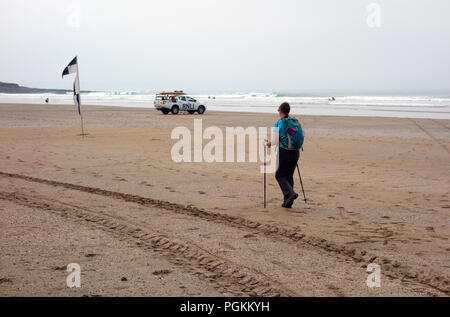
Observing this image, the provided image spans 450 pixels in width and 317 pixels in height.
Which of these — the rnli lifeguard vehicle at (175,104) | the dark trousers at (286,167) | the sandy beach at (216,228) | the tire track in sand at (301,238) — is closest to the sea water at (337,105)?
the rnli lifeguard vehicle at (175,104)

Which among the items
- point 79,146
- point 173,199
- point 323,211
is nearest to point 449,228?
point 323,211

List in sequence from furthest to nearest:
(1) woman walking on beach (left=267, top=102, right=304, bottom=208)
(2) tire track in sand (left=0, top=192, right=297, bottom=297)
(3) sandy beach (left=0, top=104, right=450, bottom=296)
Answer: (1) woman walking on beach (left=267, top=102, right=304, bottom=208), (3) sandy beach (left=0, top=104, right=450, bottom=296), (2) tire track in sand (left=0, top=192, right=297, bottom=297)

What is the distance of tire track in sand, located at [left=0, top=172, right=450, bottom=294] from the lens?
4.98 m

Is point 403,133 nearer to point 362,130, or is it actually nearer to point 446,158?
point 362,130

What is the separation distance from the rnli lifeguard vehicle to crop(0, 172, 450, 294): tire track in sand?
83.9ft

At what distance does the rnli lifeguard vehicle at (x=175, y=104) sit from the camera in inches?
1374

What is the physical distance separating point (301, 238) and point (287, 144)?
6.01ft

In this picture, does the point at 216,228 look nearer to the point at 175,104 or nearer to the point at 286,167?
the point at 286,167

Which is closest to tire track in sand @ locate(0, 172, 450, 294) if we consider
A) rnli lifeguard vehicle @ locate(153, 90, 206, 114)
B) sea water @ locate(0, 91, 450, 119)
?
rnli lifeguard vehicle @ locate(153, 90, 206, 114)

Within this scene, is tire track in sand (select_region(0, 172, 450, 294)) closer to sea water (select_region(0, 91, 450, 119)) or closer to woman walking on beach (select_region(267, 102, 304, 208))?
woman walking on beach (select_region(267, 102, 304, 208))

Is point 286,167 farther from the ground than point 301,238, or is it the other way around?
point 286,167

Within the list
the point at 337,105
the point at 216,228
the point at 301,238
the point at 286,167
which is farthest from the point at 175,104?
the point at 301,238

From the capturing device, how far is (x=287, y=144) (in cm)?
762

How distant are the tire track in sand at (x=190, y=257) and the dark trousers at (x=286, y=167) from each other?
7.84ft
